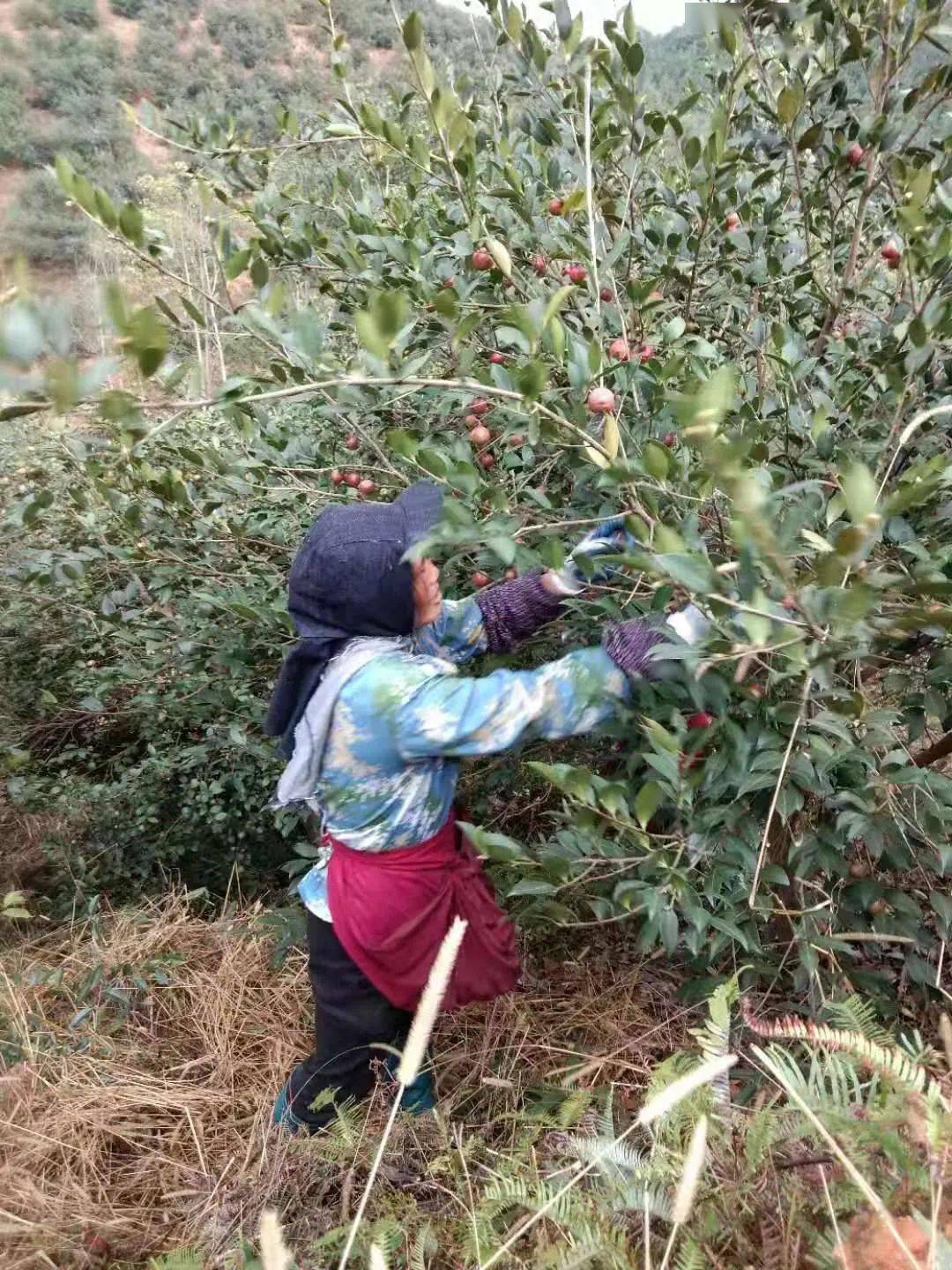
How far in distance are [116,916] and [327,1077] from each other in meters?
1.61

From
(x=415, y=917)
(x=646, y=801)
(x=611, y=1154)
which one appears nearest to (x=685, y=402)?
(x=646, y=801)

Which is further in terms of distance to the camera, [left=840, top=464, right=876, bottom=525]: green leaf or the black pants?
the black pants

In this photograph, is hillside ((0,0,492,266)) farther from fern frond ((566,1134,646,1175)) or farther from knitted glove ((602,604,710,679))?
fern frond ((566,1134,646,1175))

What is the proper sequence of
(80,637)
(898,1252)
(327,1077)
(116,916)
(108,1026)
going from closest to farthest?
Result: (898,1252) → (327,1077) → (108,1026) → (116,916) → (80,637)

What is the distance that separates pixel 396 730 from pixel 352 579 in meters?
0.28

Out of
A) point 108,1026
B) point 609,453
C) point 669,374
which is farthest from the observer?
point 108,1026

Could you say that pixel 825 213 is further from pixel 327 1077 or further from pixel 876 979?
pixel 327 1077

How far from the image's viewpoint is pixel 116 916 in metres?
3.17

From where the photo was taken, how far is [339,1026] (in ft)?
6.10

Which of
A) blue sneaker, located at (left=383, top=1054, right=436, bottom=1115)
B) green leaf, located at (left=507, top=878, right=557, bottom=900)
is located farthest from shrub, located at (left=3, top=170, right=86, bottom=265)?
green leaf, located at (left=507, top=878, right=557, bottom=900)

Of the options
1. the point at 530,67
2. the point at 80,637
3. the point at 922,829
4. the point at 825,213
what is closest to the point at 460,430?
the point at 530,67

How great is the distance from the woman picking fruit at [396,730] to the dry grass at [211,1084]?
159mm

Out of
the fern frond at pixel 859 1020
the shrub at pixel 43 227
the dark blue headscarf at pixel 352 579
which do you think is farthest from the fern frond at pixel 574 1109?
the shrub at pixel 43 227

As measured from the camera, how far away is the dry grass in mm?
1754
